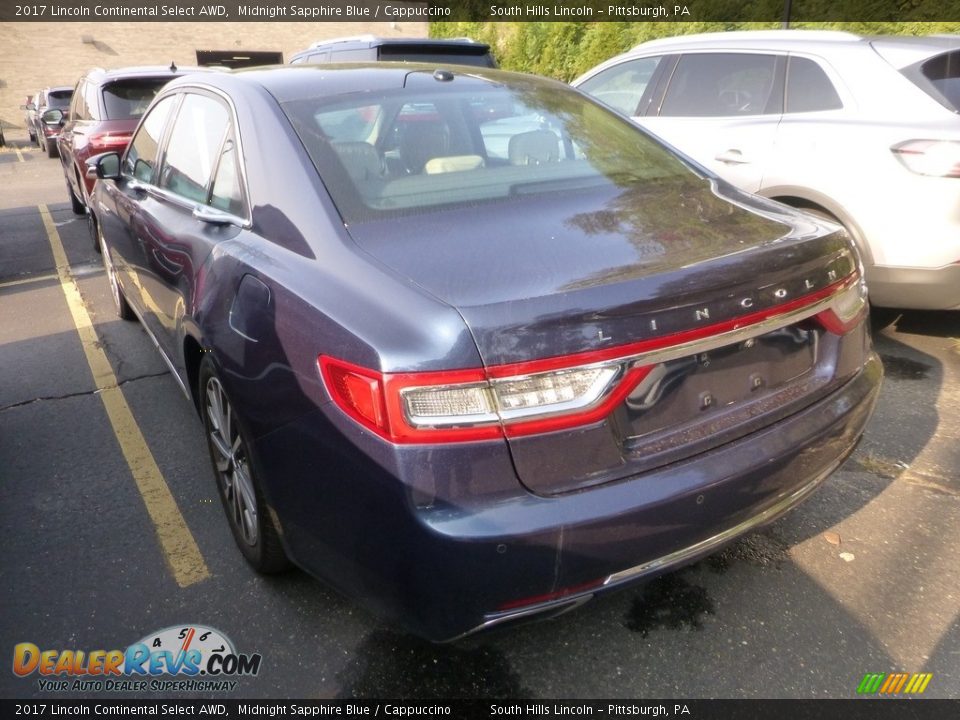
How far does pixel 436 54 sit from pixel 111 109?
3.35 metres

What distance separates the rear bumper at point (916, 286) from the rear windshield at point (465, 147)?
1796 mm

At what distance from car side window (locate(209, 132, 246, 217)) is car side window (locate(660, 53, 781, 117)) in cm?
346

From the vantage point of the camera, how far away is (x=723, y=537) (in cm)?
204

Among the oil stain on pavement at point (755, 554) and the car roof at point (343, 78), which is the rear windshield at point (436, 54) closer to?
the car roof at point (343, 78)

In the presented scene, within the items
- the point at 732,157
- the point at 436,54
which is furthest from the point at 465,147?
the point at 436,54

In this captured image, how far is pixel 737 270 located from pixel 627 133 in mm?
1339

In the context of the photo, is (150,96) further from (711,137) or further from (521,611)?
(521,611)

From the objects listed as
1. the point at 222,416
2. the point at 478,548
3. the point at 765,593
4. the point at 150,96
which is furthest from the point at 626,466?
the point at 150,96

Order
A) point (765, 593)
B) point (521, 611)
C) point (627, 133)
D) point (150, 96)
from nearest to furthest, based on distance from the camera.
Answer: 1. point (521, 611)
2. point (765, 593)
3. point (627, 133)
4. point (150, 96)

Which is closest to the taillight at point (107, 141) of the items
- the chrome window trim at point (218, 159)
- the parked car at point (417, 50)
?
the parked car at point (417, 50)

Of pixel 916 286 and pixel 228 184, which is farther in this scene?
pixel 916 286

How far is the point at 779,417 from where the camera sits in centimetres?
209

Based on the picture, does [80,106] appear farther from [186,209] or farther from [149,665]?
[149,665]

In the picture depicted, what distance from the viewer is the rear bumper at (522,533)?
1.68 m
